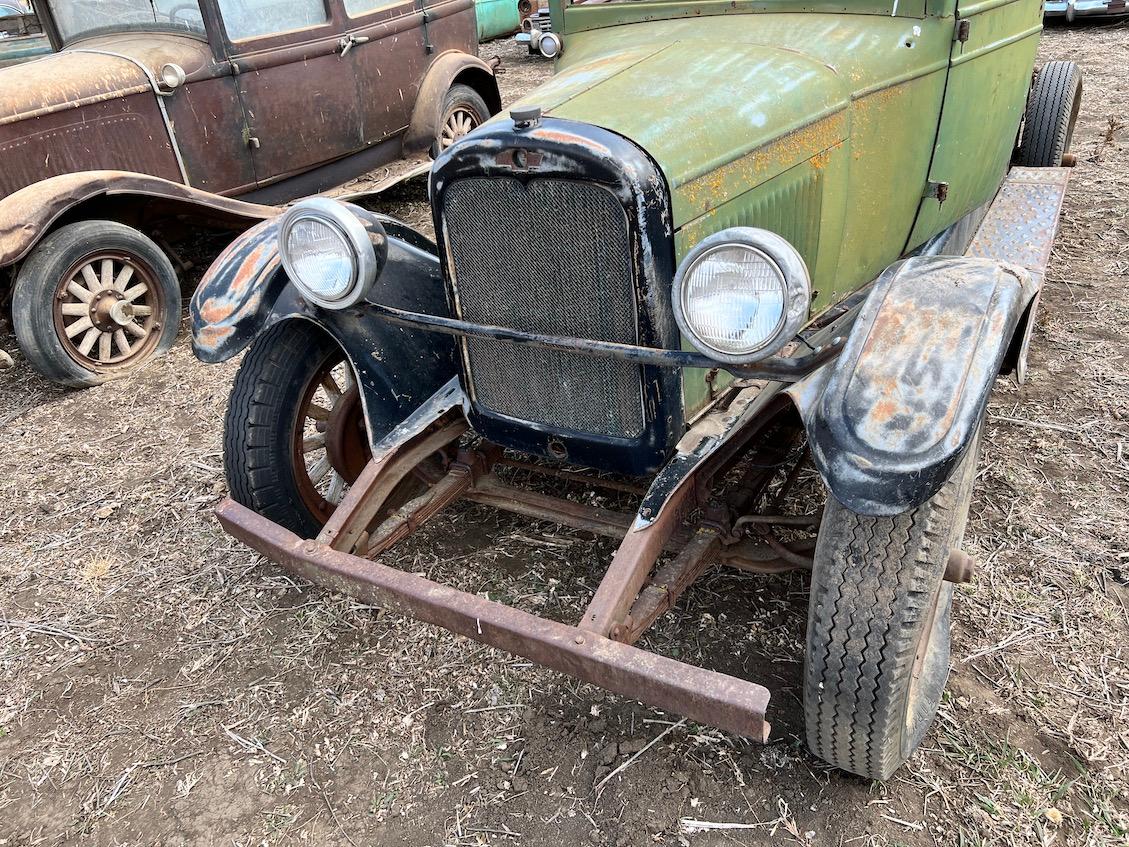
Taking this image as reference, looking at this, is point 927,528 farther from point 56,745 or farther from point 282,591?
point 56,745

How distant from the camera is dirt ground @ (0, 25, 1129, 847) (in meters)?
2.03

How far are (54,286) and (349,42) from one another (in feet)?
7.70

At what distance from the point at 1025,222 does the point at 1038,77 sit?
1.84 metres

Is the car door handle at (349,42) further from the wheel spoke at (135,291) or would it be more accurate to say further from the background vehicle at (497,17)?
the background vehicle at (497,17)

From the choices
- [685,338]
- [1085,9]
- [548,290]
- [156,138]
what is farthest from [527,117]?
[1085,9]

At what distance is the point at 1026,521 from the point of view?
111 inches

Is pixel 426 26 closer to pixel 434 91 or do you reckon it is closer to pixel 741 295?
pixel 434 91

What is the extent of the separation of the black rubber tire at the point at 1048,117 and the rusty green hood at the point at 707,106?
107 inches

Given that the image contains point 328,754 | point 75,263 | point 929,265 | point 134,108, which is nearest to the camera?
point 929,265

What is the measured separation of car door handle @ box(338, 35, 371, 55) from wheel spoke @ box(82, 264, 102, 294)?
2046 millimetres

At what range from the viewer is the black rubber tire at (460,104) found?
19.2 ft

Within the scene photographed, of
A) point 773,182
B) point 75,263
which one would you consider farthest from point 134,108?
point 773,182

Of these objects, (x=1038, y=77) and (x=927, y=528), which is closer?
(x=927, y=528)

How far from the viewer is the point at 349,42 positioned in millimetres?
5281
